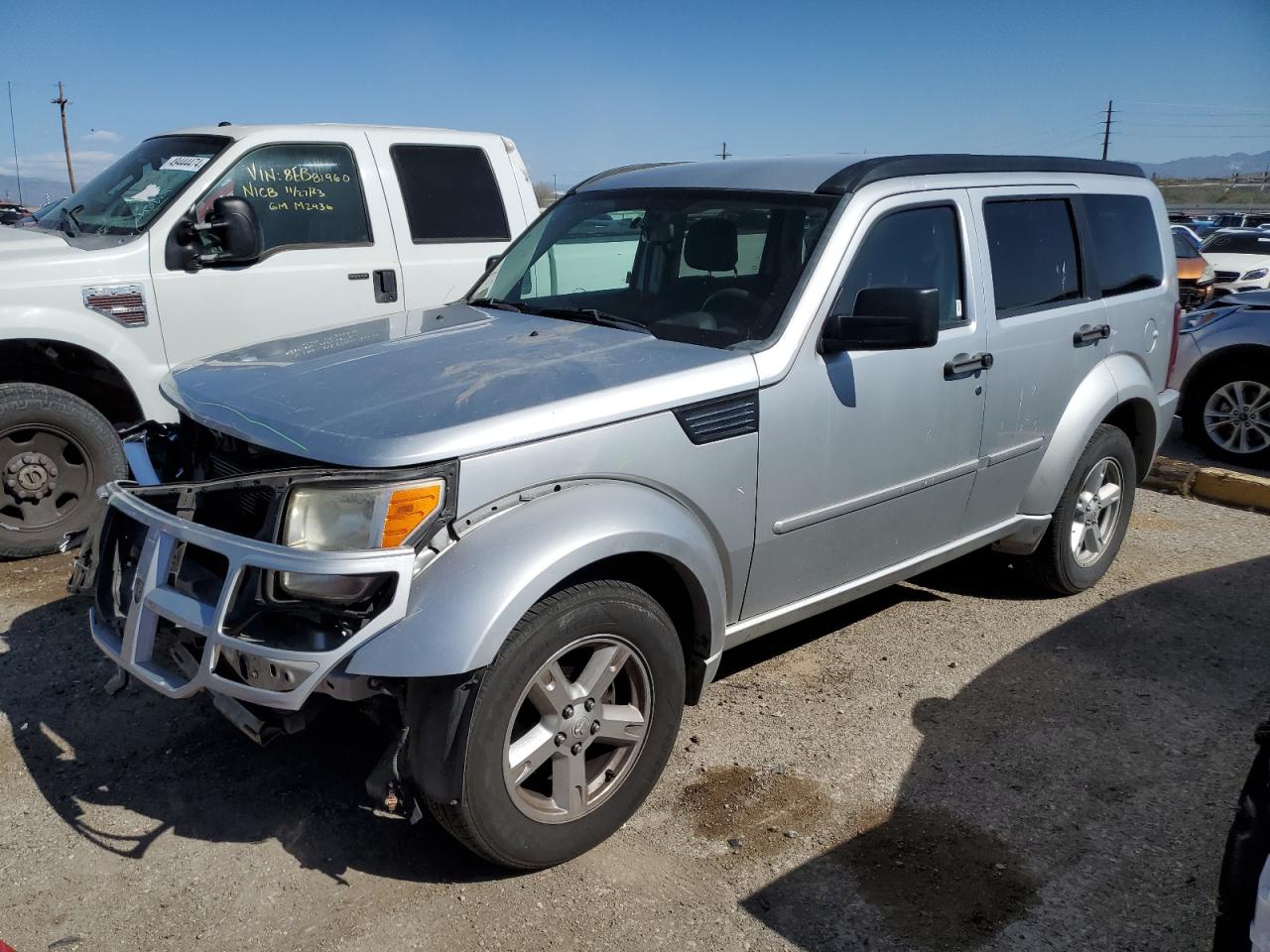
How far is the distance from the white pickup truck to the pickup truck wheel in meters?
5.52

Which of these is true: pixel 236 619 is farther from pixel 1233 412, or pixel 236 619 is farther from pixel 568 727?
pixel 1233 412

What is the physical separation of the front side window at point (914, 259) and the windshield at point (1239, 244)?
1931 centimetres

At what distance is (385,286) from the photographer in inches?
239

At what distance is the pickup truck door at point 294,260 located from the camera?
215 inches

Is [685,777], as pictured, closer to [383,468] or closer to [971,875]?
[971,875]

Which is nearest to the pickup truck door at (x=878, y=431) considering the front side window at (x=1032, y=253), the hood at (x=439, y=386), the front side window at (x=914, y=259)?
the front side window at (x=914, y=259)

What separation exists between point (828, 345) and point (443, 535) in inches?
60.0

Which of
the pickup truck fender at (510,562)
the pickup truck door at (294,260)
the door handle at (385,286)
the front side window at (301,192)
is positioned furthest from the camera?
the door handle at (385,286)

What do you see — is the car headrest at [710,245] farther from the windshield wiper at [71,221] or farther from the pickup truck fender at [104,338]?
the windshield wiper at [71,221]

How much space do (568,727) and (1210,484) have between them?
572 cm

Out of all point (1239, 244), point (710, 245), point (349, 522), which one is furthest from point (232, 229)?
point (1239, 244)

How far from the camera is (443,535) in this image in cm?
263

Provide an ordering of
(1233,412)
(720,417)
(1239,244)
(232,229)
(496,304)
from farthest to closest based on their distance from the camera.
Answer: (1239,244), (1233,412), (232,229), (496,304), (720,417)

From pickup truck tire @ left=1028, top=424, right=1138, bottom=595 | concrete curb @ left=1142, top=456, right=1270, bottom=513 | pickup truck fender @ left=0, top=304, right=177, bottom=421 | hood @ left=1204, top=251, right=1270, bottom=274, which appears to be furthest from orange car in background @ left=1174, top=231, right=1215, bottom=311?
pickup truck fender @ left=0, top=304, right=177, bottom=421
